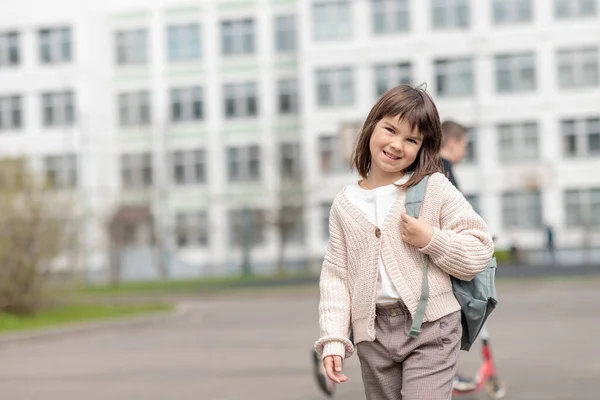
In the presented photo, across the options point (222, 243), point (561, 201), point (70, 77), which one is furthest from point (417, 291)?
point (70, 77)

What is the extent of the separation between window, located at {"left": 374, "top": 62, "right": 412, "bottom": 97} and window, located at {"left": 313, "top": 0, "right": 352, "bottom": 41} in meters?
2.32

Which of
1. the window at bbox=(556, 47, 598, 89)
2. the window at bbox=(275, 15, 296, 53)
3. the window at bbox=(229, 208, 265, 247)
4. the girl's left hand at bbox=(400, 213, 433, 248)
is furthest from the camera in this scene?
the window at bbox=(275, 15, 296, 53)

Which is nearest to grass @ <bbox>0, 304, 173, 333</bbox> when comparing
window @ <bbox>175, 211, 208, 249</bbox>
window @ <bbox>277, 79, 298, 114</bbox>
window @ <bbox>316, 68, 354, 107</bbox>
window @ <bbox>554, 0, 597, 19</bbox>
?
window @ <bbox>316, 68, 354, 107</bbox>

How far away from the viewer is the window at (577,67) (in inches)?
2078

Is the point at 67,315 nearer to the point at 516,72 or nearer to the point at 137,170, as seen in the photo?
the point at 516,72

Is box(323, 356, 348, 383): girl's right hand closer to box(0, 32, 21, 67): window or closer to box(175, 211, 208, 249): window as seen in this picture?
box(175, 211, 208, 249): window

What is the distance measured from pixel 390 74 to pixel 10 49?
2110cm

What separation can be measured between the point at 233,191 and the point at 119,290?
13.6m

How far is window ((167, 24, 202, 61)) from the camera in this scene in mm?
59906

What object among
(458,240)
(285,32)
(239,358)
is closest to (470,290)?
(458,240)

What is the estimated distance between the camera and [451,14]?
54219 mm

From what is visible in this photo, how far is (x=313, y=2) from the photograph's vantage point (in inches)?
2195

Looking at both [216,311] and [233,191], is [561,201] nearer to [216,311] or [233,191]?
[233,191]

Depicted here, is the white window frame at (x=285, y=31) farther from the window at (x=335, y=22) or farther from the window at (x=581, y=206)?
the window at (x=581, y=206)
